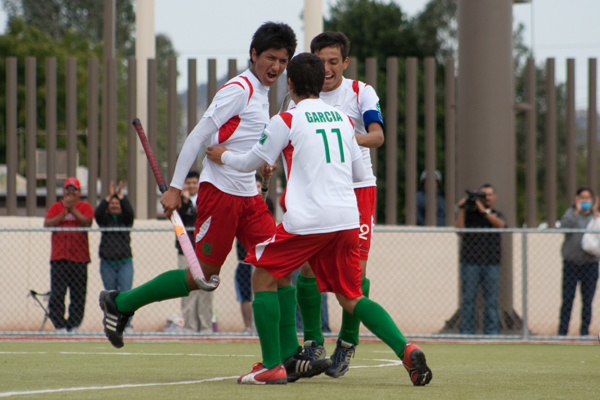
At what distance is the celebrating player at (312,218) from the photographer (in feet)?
16.8

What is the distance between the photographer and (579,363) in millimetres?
7609

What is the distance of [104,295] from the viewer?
5766 millimetres

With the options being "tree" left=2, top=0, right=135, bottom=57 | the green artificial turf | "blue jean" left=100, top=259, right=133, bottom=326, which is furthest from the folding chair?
"tree" left=2, top=0, right=135, bottom=57

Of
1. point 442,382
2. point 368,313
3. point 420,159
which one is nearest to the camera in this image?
point 368,313

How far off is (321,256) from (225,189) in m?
0.82

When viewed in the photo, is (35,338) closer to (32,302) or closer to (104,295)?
(32,302)

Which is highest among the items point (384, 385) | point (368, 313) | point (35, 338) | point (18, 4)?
point (18, 4)

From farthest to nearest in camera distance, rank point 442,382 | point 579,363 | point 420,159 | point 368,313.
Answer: point 420,159
point 579,363
point 442,382
point 368,313

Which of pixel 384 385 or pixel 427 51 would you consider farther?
pixel 427 51

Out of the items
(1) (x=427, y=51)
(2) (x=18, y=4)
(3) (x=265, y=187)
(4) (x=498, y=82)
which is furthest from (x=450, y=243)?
(2) (x=18, y=4)

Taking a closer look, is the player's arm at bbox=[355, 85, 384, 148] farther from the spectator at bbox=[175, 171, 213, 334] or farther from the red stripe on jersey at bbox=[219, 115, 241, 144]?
the spectator at bbox=[175, 171, 213, 334]

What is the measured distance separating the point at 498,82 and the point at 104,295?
781 cm

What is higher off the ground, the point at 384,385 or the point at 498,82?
the point at 498,82

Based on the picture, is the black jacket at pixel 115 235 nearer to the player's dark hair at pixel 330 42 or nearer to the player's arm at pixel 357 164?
the player's dark hair at pixel 330 42
